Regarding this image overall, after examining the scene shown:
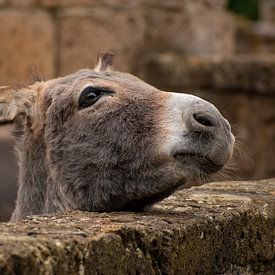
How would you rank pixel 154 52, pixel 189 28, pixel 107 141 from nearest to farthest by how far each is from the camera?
pixel 107 141 < pixel 154 52 < pixel 189 28

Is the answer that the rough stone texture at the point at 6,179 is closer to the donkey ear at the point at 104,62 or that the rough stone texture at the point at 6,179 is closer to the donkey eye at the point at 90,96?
the donkey ear at the point at 104,62

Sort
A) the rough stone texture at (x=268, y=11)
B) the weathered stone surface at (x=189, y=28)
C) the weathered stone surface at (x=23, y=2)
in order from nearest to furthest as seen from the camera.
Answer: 1. the weathered stone surface at (x=23, y=2)
2. the weathered stone surface at (x=189, y=28)
3. the rough stone texture at (x=268, y=11)

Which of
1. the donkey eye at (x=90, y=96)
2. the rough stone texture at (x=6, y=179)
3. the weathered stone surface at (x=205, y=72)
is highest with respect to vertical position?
the donkey eye at (x=90, y=96)

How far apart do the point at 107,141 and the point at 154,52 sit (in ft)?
16.5

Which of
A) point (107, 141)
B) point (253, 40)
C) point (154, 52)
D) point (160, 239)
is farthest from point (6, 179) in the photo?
point (253, 40)

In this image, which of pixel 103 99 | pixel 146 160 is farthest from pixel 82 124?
pixel 146 160

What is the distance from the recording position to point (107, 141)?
4105mm

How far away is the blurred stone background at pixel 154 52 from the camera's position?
27.8 ft

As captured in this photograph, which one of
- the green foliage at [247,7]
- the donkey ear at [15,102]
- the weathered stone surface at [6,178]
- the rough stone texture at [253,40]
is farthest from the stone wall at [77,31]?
the green foliage at [247,7]

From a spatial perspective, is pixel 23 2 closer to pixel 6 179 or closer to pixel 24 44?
pixel 24 44

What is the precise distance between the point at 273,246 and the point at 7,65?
4.77m

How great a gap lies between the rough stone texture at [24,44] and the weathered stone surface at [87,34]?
0.37 feet

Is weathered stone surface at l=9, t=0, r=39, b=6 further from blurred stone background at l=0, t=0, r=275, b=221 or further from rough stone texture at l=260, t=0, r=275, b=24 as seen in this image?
rough stone texture at l=260, t=0, r=275, b=24

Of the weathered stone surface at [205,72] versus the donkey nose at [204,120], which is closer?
the donkey nose at [204,120]
